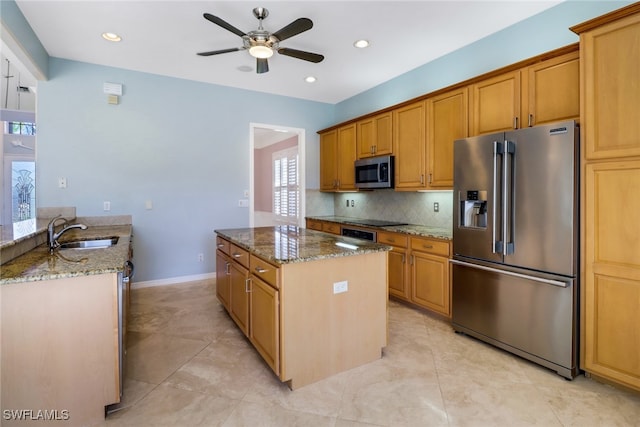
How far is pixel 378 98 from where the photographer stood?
4609mm

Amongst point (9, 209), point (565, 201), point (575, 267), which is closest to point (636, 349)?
point (575, 267)

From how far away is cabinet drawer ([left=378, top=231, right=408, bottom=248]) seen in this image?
3.39m

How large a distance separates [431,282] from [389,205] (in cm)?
156

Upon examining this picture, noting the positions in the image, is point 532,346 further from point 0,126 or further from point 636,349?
point 0,126

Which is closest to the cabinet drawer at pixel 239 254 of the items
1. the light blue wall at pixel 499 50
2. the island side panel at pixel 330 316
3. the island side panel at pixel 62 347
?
the island side panel at pixel 330 316

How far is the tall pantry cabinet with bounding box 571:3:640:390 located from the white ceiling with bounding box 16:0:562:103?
104 cm

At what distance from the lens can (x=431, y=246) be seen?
3.08 metres

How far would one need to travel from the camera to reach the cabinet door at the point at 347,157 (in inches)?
181

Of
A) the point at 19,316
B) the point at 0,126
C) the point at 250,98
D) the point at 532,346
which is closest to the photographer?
the point at 19,316

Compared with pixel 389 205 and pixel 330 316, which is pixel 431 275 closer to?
pixel 330 316

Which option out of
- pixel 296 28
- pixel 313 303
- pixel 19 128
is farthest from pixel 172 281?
pixel 19 128

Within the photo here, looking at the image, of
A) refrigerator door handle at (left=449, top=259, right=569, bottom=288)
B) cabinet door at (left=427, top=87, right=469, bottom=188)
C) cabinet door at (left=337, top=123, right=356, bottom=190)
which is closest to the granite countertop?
refrigerator door handle at (left=449, top=259, right=569, bottom=288)

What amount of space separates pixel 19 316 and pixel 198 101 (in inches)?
140

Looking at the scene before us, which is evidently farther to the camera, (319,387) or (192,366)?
(192,366)
